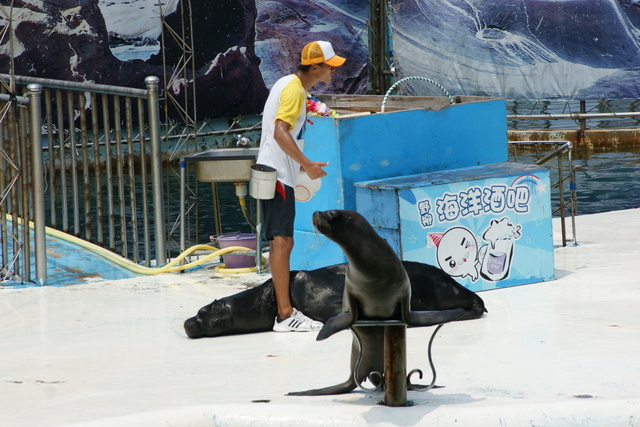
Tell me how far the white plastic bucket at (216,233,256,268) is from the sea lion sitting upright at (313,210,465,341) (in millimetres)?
3980

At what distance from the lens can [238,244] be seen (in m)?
6.97

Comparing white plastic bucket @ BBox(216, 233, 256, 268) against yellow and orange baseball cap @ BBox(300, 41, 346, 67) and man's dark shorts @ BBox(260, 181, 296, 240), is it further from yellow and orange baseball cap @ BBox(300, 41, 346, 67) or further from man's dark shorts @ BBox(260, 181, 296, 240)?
yellow and orange baseball cap @ BBox(300, 41, 346, 67)

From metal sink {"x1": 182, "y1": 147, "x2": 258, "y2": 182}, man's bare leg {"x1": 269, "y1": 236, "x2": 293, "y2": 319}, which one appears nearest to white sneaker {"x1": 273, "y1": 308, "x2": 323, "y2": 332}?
man's bare leg {"x1": 269, "y1": 236, "x2": 293, "y2": 319}

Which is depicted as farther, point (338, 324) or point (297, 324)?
point (297, 324)

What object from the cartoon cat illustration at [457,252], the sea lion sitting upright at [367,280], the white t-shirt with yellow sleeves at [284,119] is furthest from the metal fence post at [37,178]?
the sea lion sitting upright at [367,280]

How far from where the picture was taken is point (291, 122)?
4645mm

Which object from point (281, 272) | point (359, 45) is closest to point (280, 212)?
point (281, 272)

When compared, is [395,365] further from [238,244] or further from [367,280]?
[238,244]

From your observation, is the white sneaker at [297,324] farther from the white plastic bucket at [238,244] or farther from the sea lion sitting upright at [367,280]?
the white plastic bucket at [238,244]

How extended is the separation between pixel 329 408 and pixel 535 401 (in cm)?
77

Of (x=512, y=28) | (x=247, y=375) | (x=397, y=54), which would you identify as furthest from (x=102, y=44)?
(x=247, y=375)

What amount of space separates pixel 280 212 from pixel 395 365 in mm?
1966

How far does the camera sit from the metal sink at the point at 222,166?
6848 mm

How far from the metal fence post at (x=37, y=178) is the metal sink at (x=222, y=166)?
1.35 meters
